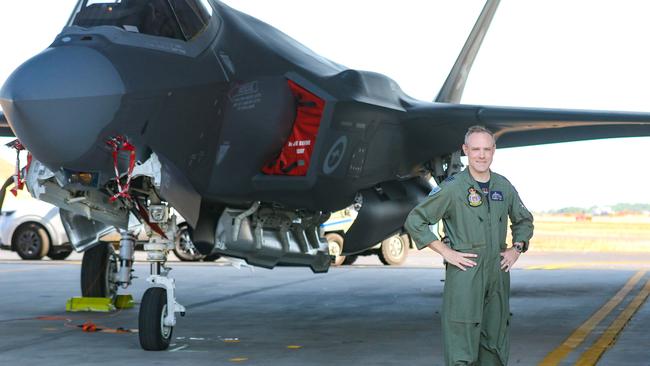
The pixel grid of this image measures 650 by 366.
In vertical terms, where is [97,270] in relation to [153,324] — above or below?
above

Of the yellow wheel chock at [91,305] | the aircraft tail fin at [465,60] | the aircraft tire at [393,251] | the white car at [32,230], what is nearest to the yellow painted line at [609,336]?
the aircraft tail fin at [465,60]

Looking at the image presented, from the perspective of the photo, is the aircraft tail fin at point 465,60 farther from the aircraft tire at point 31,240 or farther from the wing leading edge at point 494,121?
the aircraft tire at point 31,240

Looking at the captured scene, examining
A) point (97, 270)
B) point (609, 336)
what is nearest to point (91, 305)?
point (97, 270)

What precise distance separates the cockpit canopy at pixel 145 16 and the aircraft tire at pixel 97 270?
4877 mm

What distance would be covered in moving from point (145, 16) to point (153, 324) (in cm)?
272

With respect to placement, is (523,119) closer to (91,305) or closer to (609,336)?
(609,336)

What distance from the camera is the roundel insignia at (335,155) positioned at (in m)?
10.1

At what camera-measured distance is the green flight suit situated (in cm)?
568

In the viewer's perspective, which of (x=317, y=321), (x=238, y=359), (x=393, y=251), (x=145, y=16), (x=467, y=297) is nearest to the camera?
(x=467, y=297)

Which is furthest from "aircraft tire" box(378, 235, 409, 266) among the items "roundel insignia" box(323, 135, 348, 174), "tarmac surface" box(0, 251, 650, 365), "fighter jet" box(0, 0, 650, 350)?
"roundel insignia" box(323, 135, 348, 174)

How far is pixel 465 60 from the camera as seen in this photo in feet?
51.8

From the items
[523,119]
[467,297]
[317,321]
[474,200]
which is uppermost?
[523,119]

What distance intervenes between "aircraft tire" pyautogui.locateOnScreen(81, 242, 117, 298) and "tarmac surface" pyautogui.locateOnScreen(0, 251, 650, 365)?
43 centimetres

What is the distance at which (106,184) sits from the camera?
29.6 ft
